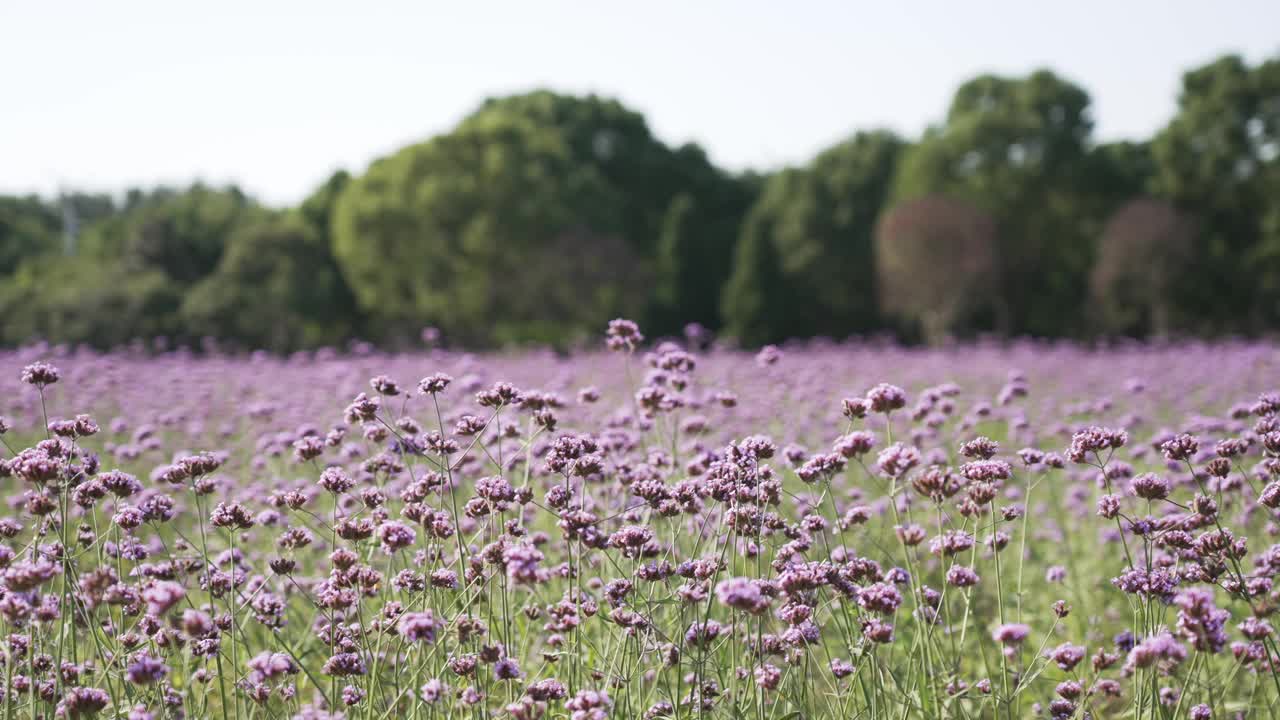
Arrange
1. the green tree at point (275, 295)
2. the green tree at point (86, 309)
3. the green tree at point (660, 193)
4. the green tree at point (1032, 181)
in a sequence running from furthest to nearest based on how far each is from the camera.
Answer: the green tree at point (660, 193) < the green tree at point (1032, 181) < the green tree at point (275, 295) < the green tree at point (86, 309)

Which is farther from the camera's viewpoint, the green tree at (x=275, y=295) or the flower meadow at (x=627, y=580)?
the green tree at (x=275, y=295)

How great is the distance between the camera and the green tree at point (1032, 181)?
37.9m

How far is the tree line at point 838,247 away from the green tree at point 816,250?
10cm

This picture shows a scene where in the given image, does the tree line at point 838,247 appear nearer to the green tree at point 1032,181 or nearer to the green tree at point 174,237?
the green tree at point 1032,181

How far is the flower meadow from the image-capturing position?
2.82 metres

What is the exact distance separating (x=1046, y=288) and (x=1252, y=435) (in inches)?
1507

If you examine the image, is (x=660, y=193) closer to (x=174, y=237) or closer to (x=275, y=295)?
(x=275, y=295)

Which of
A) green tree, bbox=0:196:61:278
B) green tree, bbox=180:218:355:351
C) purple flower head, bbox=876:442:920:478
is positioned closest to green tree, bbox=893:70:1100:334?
green tree, bbox=180:218:355:351

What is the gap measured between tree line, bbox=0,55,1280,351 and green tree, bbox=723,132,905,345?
0.10 metres

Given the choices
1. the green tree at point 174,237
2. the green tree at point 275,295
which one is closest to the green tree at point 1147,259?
the green tree at point 275,295

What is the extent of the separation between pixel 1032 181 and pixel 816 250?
824cm

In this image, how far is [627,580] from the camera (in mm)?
3254

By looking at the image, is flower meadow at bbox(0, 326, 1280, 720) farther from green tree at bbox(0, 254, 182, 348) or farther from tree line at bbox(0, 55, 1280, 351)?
tree line at bbox(0, 55, 1280, 351)

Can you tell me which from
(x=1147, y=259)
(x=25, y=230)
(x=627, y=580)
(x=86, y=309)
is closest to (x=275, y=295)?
(x=86, y=309)
